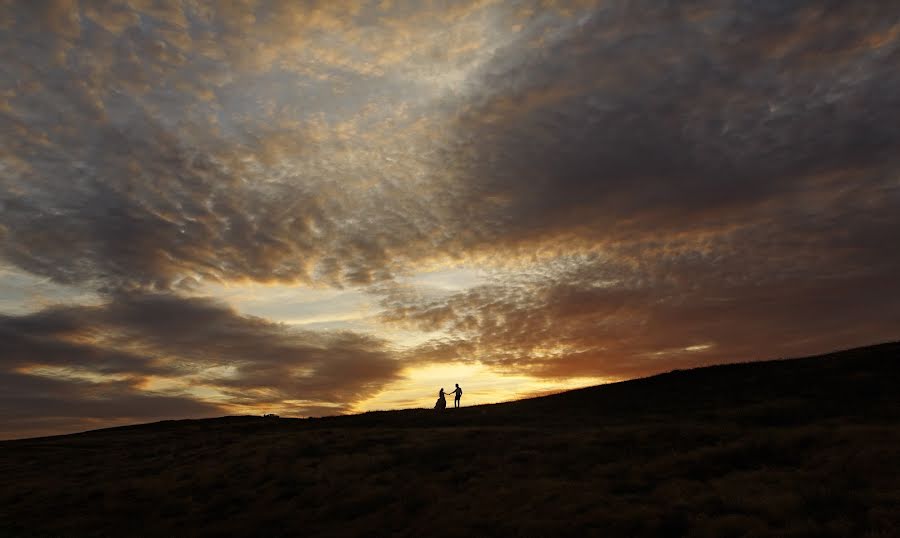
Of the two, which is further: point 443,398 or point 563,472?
point 443,398

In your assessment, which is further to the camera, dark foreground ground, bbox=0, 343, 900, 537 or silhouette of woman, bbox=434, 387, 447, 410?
silhouette of woman, bbox=434, 387, 447, 410

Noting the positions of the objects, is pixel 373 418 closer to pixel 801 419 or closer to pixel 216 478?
pixel 216 478

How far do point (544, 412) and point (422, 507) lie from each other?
18830mm

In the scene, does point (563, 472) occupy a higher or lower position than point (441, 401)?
lower

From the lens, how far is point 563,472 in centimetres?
2306

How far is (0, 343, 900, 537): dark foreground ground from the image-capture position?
17.0m

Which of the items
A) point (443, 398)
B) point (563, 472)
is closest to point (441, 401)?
point (443, 398)

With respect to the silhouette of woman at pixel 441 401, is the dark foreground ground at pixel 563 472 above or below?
below

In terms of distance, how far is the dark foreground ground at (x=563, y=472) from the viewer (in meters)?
17.0

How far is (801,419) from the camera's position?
26.4 metres

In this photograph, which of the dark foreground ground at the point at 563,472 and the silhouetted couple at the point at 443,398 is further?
the silhouetted couple at the point at 443,398

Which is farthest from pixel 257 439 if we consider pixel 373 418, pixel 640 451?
pixel 640 451

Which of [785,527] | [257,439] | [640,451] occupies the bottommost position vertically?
[785,527]

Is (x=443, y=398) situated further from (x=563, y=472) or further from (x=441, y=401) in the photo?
(x=563, y=472)
